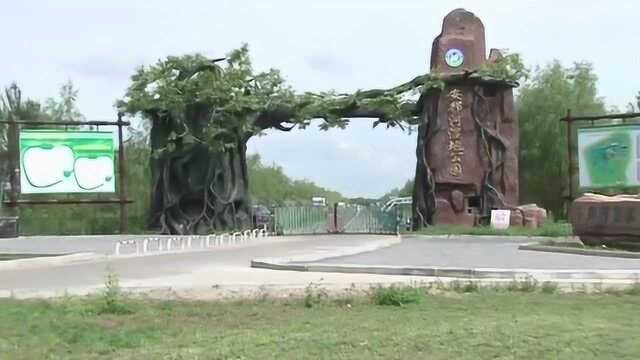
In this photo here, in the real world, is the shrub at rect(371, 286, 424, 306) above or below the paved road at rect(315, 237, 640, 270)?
above

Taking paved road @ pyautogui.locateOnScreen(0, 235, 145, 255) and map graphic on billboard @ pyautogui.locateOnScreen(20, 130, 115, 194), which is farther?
map graphic on billboard @ pyautogui.locateOnScreen(20, 130, 115, 194)

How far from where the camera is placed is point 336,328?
821 cm

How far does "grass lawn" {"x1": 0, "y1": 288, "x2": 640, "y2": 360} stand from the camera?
6.81 meters

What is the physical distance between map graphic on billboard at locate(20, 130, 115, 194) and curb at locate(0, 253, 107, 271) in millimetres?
14973

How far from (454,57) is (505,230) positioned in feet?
25.7

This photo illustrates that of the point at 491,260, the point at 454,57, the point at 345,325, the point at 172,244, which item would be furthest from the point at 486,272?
the point at 454,57

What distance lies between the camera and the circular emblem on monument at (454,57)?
35.1 meters

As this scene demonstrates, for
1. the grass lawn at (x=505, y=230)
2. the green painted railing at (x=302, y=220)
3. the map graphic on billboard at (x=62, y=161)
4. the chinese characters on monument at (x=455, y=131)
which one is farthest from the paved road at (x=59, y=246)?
the chinese characters on monument at (x=455, y=131)

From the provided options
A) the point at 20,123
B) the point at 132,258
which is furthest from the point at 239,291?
the point at 20,123

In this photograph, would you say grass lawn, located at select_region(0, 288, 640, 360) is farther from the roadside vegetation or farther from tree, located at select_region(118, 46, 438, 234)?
tree, located at select_region(118, 46, 438, 234)

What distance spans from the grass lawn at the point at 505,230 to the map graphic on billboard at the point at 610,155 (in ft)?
10.1

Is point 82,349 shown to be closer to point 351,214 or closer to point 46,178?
point 46,178

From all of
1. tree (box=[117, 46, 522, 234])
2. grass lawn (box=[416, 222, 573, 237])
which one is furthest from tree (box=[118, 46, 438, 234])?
grass lawn (box=[416, 222, 573, 237])

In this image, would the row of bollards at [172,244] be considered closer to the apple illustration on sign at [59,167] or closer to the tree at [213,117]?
the tree at [213,117]
